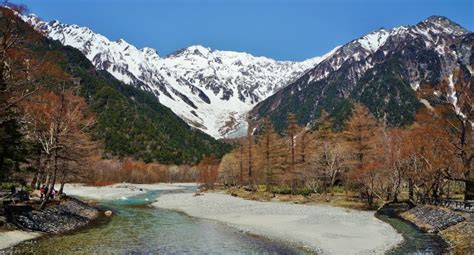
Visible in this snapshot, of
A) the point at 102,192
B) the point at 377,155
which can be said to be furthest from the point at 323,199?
the point at 102,192

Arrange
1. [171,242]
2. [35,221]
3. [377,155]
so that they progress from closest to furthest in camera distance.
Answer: [171,242]
[35,221]
[377,155]

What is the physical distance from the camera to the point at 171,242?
35906mm

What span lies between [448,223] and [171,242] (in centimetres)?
2538

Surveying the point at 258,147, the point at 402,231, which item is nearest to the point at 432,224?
the point at 402,231

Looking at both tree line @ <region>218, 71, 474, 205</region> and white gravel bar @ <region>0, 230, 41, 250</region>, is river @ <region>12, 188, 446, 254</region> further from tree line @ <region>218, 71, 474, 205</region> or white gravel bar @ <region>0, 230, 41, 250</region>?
tree line @ <region>218, 71, 474, 205</region>

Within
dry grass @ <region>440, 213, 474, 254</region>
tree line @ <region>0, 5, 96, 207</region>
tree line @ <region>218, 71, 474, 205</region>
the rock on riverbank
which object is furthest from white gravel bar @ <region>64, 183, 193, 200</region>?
dry grass @ <region>440, 213, 474, 254</region>

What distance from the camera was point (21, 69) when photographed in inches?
1243

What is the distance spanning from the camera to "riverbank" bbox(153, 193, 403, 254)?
34228 millimetres

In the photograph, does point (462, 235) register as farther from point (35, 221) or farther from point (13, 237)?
point (35, 221)

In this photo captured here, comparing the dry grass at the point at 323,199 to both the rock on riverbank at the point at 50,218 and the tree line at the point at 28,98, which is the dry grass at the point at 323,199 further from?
the tree line at the point at 28,98

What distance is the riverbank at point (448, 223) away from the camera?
32281 mm

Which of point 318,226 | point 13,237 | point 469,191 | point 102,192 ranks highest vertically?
point 469,191


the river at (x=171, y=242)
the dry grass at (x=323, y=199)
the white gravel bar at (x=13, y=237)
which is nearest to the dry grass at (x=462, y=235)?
the river at (x=171, y=242)

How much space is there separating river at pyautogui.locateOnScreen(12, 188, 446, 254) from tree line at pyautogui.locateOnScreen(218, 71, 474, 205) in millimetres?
10012
